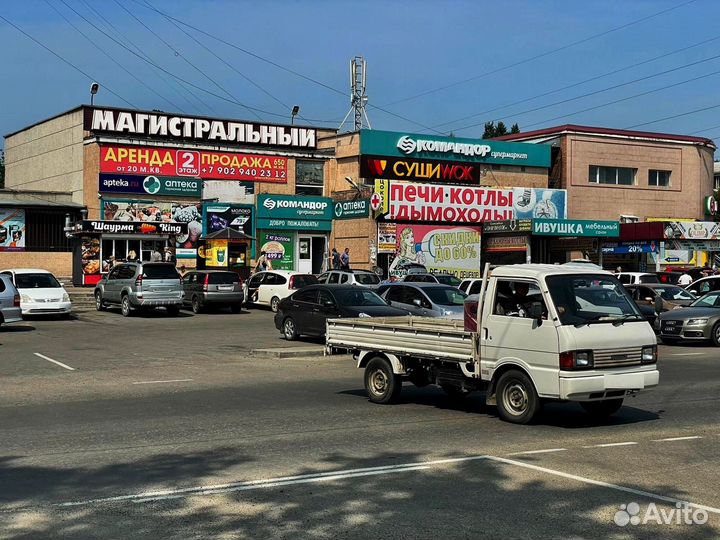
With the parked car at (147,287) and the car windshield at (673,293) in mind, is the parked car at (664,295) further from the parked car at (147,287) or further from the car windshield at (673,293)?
the parked car at (147,287)

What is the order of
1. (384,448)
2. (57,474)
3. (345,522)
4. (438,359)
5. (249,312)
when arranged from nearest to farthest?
1. (345,522)
2. (57,474)
3. (384,448)
4. (438,359)
5. (249,312)

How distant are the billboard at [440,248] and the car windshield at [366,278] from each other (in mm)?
11141

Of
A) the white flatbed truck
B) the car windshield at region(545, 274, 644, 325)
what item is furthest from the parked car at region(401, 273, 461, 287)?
the car windshield at region(545, 274, 644, 325)

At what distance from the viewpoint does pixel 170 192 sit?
4184 cm

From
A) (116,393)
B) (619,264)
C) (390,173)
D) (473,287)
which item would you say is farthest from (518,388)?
(619,264)

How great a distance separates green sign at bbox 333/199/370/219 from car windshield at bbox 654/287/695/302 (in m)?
19.0

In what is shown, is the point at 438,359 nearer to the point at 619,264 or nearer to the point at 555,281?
the point at 555,281

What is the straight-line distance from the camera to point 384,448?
9.59 m

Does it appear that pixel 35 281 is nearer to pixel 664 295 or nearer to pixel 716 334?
pixel 664 295

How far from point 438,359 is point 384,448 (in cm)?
281

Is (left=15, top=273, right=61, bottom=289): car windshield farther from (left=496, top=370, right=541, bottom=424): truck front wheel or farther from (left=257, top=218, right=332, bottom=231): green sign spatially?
(left=496, top=370, right=541, bottom=424): truck front wheel

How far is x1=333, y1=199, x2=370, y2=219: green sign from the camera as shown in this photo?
143ft

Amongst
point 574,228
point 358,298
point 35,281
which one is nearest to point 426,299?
point 358,298

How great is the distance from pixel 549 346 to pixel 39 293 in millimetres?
22497
